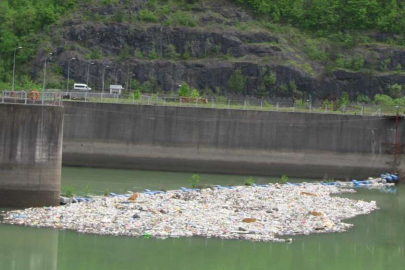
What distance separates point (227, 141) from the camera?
50.3 meters

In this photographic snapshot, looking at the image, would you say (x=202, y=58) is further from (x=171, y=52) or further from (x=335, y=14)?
(x=335, y=14)

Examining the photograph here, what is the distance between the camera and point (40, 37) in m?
79.5

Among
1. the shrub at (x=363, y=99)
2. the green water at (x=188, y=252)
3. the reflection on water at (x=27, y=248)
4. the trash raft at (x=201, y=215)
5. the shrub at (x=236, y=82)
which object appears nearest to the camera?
A: the reflection on water at (x=27, y=248)

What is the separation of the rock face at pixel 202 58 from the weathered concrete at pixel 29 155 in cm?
4425

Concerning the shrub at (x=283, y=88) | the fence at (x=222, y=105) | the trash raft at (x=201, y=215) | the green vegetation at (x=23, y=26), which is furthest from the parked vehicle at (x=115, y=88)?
the trash raft at (x=201, y=215)

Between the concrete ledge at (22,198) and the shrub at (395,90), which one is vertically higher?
the shrub at (395,90)

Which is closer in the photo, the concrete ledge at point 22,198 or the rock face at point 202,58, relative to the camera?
the concrete ledge at point 22,198

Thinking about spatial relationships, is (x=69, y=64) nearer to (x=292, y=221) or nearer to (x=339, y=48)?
(x=339, y=48)

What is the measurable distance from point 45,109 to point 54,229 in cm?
553

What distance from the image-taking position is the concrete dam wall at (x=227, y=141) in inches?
1940

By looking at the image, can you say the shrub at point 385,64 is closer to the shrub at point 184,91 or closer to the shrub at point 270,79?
the shrub at point 270,79

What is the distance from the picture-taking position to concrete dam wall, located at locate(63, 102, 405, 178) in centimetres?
4928

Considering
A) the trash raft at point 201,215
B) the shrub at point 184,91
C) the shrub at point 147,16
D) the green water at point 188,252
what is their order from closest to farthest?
1. the green water at point 188,252
2. the trash raft at point 201,215
3. the shrub at point 184,91
4. the shrub at point 147,16

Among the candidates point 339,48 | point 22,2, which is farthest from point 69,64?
point 339,48
